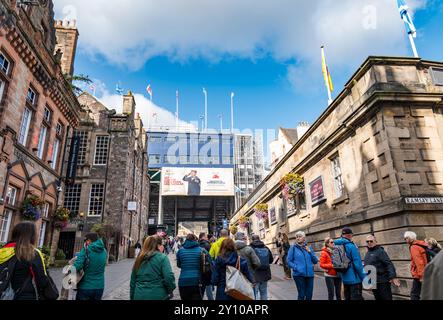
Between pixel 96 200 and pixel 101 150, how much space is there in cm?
484

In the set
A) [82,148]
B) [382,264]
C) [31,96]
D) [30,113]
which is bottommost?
[382,264]

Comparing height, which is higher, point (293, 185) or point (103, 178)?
point (103, 178)

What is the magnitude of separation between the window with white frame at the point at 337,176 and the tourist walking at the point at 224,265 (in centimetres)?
793

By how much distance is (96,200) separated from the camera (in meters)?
26.1

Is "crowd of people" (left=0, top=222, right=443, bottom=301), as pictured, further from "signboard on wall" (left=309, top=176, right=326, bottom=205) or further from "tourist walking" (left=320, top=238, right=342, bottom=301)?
"signboard on wall" (left=309, top=176, right=326, bottom=205)

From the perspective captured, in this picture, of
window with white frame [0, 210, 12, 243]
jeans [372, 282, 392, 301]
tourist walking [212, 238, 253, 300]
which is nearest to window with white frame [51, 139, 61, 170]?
window with white frame [0, 210, 12, 243]

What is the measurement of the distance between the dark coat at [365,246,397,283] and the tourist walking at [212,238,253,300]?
9.61 ft

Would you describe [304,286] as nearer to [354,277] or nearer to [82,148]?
[354,277]

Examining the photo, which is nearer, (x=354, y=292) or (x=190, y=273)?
(x=190, y=273)

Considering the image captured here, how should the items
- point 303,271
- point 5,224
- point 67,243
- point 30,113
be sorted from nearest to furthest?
point 303,271 → point 5,224 → point 30,113 → point 67,243

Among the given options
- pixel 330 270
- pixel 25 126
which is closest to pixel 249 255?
pixel 330 270

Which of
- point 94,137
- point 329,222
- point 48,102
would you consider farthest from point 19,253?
point 94,137

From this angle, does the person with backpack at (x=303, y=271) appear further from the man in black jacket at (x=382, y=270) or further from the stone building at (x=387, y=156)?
the stone building at (x=387, y=156)
